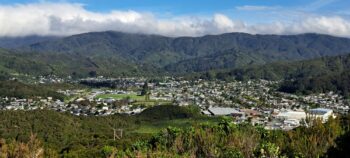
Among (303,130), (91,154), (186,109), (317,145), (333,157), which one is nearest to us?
(333,157)

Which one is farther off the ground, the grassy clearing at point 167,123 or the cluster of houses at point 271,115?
the cluster of houses at point 271,115

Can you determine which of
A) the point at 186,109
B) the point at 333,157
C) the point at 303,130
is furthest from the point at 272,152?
the point at 186,109

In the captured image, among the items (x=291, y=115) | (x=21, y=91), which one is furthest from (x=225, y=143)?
(x=21, y=91)

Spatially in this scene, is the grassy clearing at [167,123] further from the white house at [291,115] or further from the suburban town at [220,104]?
the white house at [291,115]

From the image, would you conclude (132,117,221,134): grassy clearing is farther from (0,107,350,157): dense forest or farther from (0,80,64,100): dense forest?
(0,80,64,100): dense forest

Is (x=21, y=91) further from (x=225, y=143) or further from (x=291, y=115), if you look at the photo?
(x=225, y=143)

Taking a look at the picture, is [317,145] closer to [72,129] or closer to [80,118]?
[72,129]

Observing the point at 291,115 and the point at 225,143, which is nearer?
the point at 225,143

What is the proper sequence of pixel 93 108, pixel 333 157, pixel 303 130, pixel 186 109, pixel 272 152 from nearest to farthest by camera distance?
1. pixel 272 152
2. pixel 333 157
3. pixel 303 130
4. pixel 186 109
5. pixel 93 108

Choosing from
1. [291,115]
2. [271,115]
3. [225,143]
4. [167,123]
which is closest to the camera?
[225,143]

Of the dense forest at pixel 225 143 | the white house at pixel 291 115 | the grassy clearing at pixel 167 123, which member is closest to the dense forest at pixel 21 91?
the grassy clearing at pixel 167 123

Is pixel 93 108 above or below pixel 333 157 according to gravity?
below
